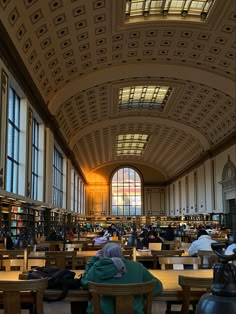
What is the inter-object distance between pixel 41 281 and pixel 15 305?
277mm

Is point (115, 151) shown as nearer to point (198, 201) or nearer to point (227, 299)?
point (198, 201)

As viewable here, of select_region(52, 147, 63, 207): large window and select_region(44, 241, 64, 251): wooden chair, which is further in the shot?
select_region(52, 147, 63, 207): large window

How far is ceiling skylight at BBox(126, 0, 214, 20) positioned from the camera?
1702 centimetres

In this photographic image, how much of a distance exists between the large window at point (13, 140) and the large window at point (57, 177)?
9510 millimetres

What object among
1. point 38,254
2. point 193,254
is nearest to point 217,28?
point 193,254

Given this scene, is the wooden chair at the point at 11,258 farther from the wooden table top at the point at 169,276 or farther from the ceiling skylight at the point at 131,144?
the ceiling skylight at the point at 131,144

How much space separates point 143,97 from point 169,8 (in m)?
11.2

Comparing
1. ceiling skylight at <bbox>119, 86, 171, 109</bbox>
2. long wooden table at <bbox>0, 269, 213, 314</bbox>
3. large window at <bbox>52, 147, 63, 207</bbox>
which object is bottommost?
long wooden table at <bbox>0, 269, 213, 314</bbox>

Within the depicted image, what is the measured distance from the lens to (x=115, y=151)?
44.6 metres

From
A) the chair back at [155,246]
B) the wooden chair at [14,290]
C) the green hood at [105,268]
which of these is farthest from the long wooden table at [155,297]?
the chair back at [155,246]

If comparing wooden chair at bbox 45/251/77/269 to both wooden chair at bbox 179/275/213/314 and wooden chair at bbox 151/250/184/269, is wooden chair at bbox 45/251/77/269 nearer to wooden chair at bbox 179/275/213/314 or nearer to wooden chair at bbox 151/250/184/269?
→ wooden chair at bbox 151/250/184/269

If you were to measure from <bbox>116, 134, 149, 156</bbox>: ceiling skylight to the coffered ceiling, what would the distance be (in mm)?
5511

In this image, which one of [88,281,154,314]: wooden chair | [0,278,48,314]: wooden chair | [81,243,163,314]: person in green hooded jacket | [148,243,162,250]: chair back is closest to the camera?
[88,281,154,314]: wooden chair

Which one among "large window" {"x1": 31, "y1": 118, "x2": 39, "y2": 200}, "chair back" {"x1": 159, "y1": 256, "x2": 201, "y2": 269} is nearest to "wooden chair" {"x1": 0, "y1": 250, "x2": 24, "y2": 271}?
"chair back" {"x1": 159, "y1": 256, "x2": 201, "y2": 269}
